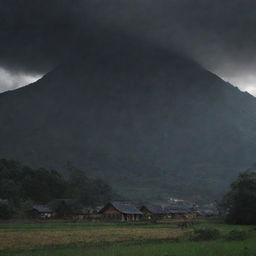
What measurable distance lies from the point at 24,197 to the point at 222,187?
381 feet

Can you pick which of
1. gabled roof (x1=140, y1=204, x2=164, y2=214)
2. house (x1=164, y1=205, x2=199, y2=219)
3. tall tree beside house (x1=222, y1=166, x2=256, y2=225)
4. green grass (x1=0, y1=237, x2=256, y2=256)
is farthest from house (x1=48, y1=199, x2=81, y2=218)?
green grass (x1=0, y1=237, x2=256, y2=256)

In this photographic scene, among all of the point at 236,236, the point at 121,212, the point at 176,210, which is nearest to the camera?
the point at 236,236

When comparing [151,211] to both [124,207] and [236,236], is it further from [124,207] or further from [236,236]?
[236,236]

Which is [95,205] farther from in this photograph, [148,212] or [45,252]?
[45,252]

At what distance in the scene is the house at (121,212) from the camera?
8238cm

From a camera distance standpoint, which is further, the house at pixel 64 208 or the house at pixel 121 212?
the house at pixel 64 208

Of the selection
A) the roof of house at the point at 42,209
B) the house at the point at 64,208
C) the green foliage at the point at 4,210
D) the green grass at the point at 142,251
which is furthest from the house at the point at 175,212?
the green grass at the point at 142,251

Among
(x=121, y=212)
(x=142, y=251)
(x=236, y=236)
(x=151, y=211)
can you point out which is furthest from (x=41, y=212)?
(x=142, y=251)

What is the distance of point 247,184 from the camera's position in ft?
221

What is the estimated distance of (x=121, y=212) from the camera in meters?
82.2

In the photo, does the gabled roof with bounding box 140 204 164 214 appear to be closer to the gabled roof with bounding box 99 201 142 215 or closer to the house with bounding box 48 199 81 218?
the gabled roof with bounding box 99 201 142 215

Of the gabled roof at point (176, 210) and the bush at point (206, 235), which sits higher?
the gabled roof at point (176, 210)

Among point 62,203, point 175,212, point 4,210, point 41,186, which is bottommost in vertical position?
point 4,210

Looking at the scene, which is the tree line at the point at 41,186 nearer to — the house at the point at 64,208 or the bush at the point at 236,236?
the house at the point at 64,208
